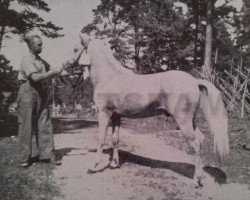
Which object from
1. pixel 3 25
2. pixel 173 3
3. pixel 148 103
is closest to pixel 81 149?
pixel 148 103

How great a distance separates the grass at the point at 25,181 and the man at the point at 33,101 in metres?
0.30

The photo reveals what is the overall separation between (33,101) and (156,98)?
250 centimetres

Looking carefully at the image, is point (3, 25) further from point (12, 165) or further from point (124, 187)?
point (124, 187)

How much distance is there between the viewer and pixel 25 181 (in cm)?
630

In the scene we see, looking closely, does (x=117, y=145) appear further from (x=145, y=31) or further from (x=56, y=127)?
(x=145, y=31)

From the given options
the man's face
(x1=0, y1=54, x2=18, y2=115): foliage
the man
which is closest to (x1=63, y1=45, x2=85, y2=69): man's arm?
the man

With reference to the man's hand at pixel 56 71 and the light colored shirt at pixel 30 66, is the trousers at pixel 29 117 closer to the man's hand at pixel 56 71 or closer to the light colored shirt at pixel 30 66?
the light colored shirt at pixel 30 66

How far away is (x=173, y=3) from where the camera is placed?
33188 millimetres

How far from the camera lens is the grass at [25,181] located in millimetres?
5613

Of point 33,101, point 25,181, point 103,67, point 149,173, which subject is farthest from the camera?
point 103,67

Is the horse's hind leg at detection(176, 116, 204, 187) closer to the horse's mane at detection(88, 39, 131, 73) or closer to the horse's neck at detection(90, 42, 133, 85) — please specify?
the horse's neck at detection(90, 42, 133, 85)

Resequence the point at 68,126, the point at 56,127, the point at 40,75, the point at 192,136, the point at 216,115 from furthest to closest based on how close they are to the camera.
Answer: the point at 68,126 < the point at 56,127 < the point at 40,75 < the point at 216,115 < the point at 192,136

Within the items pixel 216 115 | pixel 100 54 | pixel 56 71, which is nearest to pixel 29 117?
pixel 56 71

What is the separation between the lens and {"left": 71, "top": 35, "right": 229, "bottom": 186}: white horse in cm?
646
